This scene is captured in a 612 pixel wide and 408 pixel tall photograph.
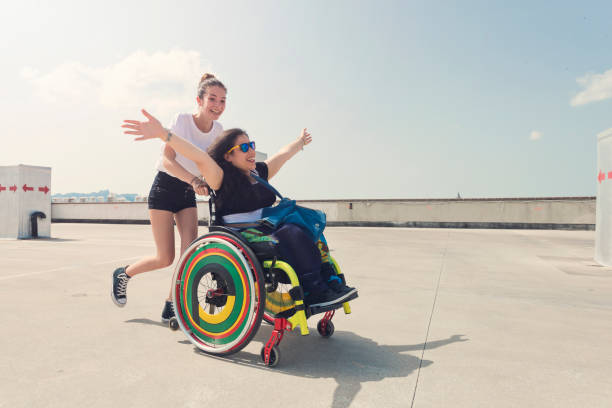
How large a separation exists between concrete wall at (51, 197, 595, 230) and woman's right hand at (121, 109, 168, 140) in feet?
43.3

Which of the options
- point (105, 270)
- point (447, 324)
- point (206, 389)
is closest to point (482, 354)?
point (447, 324)

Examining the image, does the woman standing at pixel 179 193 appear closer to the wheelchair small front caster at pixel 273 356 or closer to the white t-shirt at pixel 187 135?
the white t-shirt at pixel 187 135

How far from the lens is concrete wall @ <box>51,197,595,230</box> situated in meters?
15.1

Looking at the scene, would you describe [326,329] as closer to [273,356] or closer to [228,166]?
[273,356]

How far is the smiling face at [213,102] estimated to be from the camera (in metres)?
2.88

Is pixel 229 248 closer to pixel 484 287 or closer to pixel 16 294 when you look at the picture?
pixel 16 294

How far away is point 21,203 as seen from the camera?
10.2m

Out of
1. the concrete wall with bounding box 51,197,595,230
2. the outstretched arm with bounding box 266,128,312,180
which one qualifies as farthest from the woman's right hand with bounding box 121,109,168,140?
the concrete wall with bounding box 51,197,595,230

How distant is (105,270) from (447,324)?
14.2 feet

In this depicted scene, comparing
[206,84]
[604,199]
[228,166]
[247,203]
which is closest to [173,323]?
[247,203]

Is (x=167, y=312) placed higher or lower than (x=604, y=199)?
lower

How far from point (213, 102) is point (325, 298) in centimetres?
165

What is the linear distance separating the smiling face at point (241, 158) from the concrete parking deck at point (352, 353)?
113 cm

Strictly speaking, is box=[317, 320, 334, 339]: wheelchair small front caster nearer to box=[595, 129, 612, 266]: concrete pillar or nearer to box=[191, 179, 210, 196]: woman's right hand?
box=[191, 179, 210, 196]: woman's right hand
